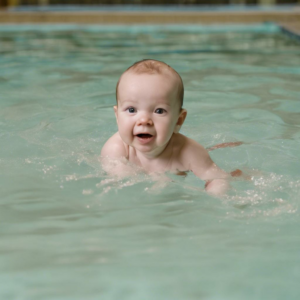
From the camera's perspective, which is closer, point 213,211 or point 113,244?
point 113,244

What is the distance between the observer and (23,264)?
182 centimetres

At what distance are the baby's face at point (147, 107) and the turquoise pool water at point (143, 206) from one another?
26 centimetres

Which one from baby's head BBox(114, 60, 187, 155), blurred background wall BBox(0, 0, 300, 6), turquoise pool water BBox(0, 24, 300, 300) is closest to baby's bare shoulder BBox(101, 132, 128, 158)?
turquoise pool water BBox(0, 24, 300, 300)

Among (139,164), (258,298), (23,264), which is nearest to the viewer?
(258,298)

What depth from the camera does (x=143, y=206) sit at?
2.36 metres

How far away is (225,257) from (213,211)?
42cm

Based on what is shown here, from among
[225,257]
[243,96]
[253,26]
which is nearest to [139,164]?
[225,257]

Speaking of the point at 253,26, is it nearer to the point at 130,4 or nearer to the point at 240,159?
the point at 130,4

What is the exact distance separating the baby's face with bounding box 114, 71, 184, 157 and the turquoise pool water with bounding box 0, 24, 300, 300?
0.86 ft

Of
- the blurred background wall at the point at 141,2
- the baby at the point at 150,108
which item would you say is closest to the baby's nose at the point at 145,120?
the baby at the point at 150,108

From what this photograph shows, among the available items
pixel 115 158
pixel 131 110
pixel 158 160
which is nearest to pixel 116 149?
pixel 115 158

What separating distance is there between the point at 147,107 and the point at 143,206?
475 millimetres

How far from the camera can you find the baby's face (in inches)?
96.7

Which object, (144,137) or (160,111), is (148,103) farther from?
(144,137)
